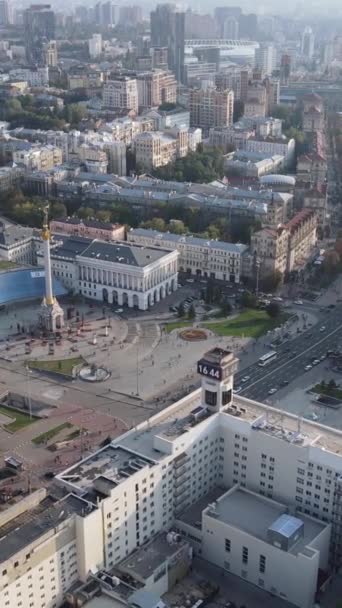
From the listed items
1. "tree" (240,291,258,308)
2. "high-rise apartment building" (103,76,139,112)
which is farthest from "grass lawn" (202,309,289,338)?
"high-rise apartment building" (103,76,139,112)

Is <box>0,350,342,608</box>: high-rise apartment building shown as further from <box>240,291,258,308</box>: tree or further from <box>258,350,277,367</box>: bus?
<box>240,291,258,308</box>: tree

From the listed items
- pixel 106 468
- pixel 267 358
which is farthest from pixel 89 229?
pixel 106 468

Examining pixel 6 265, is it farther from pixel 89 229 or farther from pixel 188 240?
pixel 188 240

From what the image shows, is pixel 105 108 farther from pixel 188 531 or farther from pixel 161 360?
pixel 188 531

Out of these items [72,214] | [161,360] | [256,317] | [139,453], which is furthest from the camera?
[72,214]

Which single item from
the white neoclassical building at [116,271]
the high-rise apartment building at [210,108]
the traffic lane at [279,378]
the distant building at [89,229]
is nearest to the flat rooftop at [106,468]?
the traffic lane at [279,378]

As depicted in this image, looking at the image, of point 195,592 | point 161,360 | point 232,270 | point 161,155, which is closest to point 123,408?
point 161,360
